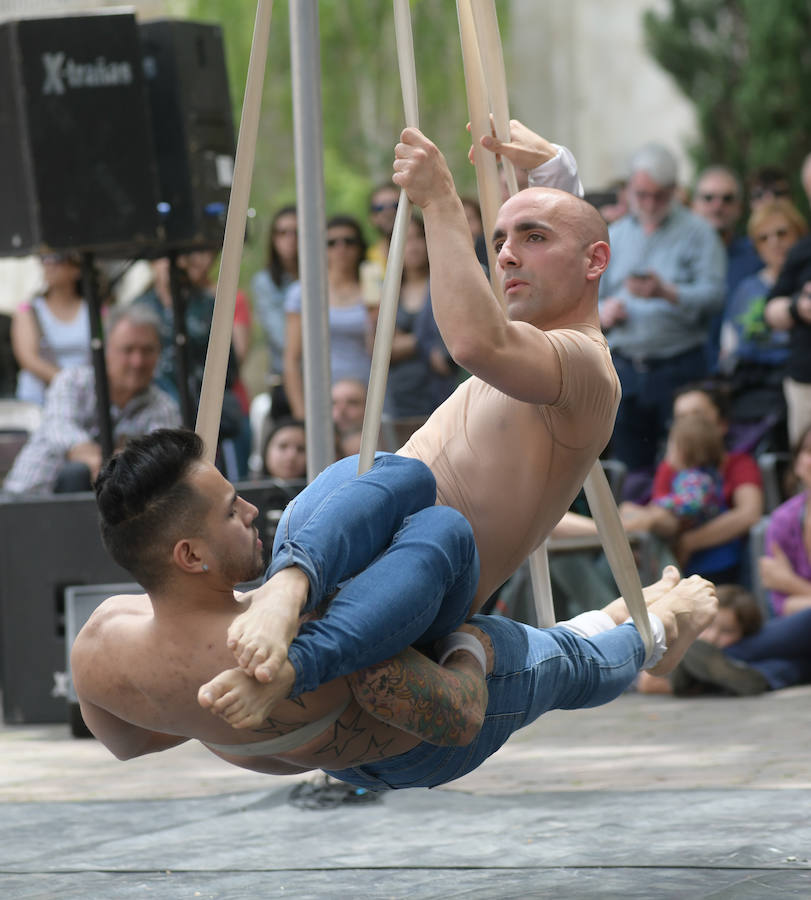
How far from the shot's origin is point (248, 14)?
14.1m

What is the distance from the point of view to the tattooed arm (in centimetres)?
268

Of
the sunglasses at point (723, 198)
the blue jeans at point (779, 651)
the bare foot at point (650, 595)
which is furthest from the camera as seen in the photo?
the sunglasses at point (723, 198)

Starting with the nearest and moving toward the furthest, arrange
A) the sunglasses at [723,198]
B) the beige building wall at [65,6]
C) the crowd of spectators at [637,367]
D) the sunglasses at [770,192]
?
the crowd of spectators at [637,367] < the sunglasses at [770,192] < the sunglasses at [723,198] < the beige building wall at [65,6]

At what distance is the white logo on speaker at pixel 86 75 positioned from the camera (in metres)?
5.65

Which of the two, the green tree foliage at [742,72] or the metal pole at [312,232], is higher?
the green tree foliage at [742,72]

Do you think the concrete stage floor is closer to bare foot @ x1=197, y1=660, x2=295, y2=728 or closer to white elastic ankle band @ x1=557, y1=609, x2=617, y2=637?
white elastic ankle band @ x1=557, y1=609, x2=617, y2=637

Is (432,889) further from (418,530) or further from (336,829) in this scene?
(418,530)

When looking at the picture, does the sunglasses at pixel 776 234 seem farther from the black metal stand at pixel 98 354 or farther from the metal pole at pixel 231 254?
the metal pole at pixel 231 254

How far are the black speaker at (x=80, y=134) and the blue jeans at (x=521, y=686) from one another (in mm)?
2896

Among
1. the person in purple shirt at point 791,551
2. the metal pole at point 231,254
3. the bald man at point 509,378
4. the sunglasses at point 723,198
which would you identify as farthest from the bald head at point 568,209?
the sunglasses at point 723,198

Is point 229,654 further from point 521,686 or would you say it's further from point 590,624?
point 590,624

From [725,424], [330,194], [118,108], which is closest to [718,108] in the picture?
[330,194]

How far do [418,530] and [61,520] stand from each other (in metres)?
3.60

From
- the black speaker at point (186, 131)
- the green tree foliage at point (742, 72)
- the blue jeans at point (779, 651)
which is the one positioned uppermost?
the green tree foliage at point (742, 72)
